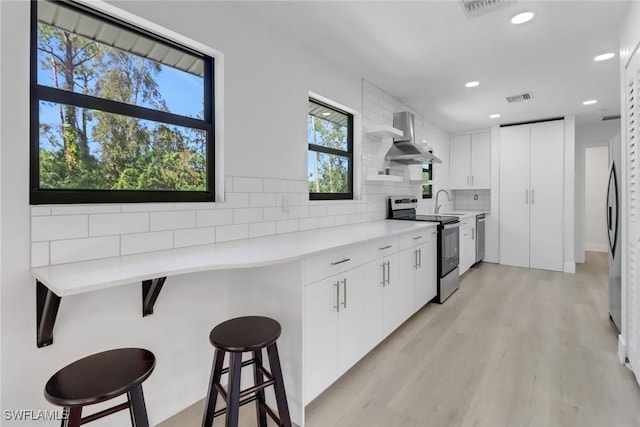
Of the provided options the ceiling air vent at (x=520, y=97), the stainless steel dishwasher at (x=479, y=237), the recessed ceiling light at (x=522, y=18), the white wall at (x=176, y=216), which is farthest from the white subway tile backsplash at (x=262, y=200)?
the stainless steel dishwasher at (x=479, y=237)

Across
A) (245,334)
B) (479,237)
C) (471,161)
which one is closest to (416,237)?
(245,334)

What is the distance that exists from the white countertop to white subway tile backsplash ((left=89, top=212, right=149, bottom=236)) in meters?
0.13

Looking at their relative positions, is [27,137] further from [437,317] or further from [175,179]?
[437,317]

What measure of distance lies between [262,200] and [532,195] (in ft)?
16.1

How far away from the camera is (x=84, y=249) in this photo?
4.48 feet

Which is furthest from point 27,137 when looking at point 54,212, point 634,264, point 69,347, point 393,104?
point 393,104

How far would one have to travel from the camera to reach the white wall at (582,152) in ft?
17.5

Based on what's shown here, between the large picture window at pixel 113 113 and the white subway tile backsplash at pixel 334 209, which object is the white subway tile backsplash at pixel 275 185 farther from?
the white subway tile backsplash at pixel 334 209

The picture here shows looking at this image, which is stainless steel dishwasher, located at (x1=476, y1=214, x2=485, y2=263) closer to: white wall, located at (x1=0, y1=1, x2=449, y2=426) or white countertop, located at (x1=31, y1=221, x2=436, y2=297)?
white wall, located at (x1=0, y1=1, x2=449, y2=426)

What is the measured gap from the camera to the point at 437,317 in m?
3.04

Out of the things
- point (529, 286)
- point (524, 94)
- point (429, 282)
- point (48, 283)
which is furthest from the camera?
point (529, 286)

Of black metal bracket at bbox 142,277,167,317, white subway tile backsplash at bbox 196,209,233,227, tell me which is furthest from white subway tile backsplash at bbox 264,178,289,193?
black metal bracket at bbox 142,277,167,317

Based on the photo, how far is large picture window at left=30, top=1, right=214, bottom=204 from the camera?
1.35 m

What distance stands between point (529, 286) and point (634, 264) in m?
2.38
